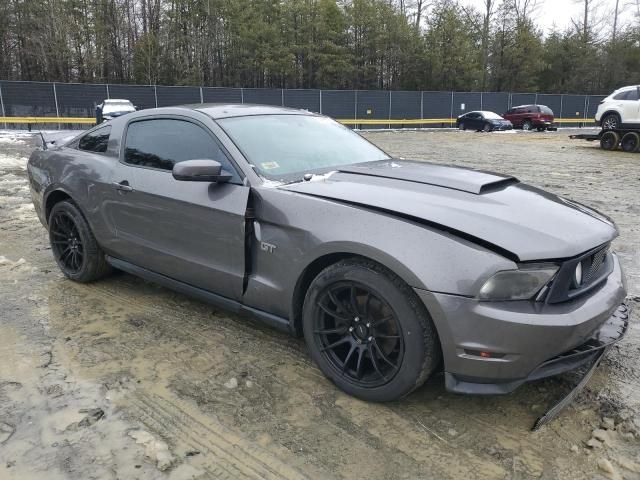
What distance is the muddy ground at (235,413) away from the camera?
7.61 ft

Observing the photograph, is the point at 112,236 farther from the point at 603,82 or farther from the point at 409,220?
the point at 603,82

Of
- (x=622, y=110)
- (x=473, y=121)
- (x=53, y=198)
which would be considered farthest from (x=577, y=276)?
(x=473, y=121)

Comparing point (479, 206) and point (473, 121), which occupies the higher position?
point (473, 121)

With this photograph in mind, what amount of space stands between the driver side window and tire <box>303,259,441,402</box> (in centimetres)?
100

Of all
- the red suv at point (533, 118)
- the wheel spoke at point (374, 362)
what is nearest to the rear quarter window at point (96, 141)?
the wheel spoke at point (374, 362)

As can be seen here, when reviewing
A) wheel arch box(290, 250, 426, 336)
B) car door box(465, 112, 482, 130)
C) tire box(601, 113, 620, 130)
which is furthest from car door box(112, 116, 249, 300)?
car door box(465, 112, 482, 130)

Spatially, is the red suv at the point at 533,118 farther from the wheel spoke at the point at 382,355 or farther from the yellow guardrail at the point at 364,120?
the wheel spoke at the point at 382,355

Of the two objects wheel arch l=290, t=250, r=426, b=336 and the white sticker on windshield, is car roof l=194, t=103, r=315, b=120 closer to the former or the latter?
the white sticker on windshield

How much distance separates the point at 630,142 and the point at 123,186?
60.1 ft

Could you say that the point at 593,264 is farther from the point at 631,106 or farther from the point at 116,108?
the point at 116,108

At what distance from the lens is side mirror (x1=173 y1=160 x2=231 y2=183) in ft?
10.0

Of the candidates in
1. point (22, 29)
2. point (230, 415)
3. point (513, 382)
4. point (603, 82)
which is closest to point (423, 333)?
point (513, 382)

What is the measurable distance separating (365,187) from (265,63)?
4083 centimetres

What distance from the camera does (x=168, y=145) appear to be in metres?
3.75
